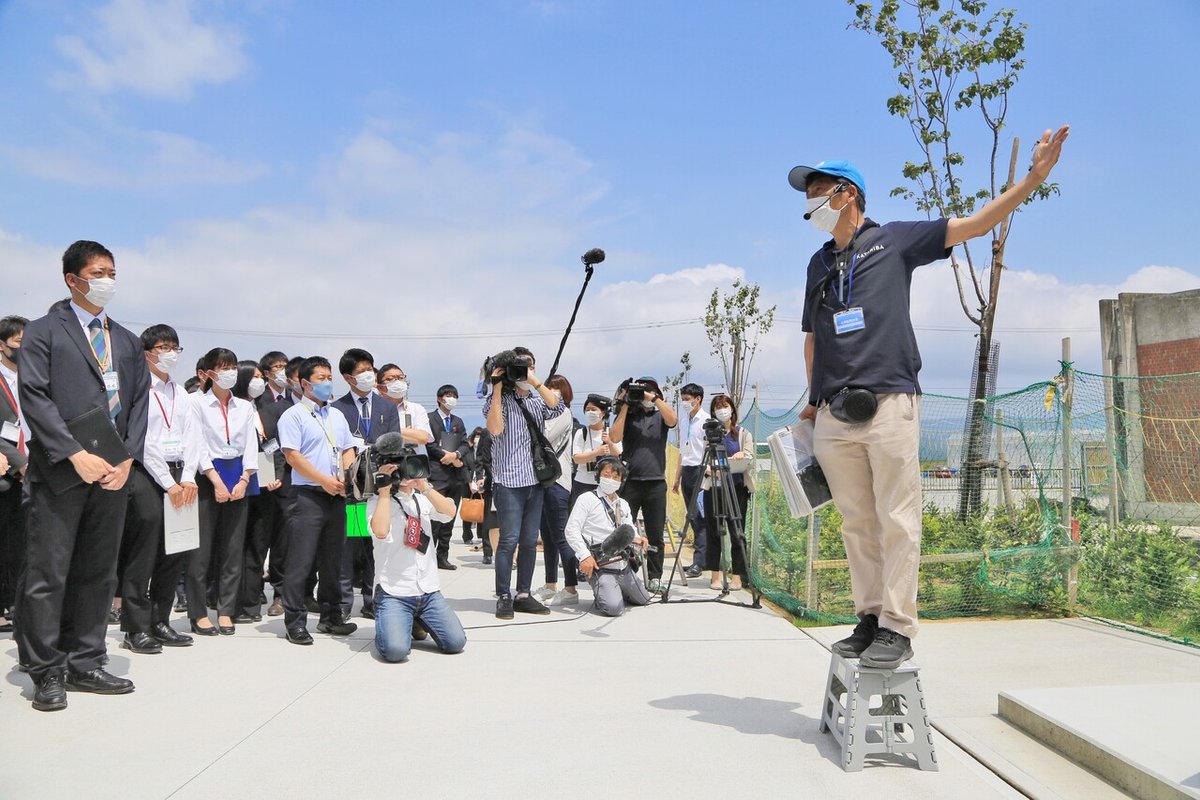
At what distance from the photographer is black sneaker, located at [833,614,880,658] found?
3.54 metres

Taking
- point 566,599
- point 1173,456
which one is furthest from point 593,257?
point 1173,456

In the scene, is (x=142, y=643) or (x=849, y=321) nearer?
(x=849, y=321)

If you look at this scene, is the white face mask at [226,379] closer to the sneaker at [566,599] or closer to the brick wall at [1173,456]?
the sneaker at [566,599]

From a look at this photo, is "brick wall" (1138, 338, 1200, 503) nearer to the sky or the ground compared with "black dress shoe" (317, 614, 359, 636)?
nearer to the sky

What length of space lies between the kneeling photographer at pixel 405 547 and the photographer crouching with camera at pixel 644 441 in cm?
234

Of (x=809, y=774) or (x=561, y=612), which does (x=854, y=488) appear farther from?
(x=561, y=612)

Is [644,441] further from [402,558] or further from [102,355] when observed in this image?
[102,355]

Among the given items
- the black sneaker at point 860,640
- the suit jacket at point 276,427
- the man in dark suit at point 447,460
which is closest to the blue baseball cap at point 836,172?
the black sneaker at point 860,640

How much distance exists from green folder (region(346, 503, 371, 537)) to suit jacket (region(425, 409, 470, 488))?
3.06m

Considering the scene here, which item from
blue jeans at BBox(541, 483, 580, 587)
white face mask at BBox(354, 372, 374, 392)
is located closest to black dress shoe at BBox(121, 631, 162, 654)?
white face mask at BBox(354, 372, 374, 392)

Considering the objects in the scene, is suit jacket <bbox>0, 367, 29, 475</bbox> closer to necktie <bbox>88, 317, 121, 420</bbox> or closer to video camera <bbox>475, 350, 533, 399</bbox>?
necktie <bbox>88, 317, 121, 420</bbox>

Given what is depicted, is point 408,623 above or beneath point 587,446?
beneath

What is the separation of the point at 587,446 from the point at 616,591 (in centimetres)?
181

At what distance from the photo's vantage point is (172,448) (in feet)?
17.3
